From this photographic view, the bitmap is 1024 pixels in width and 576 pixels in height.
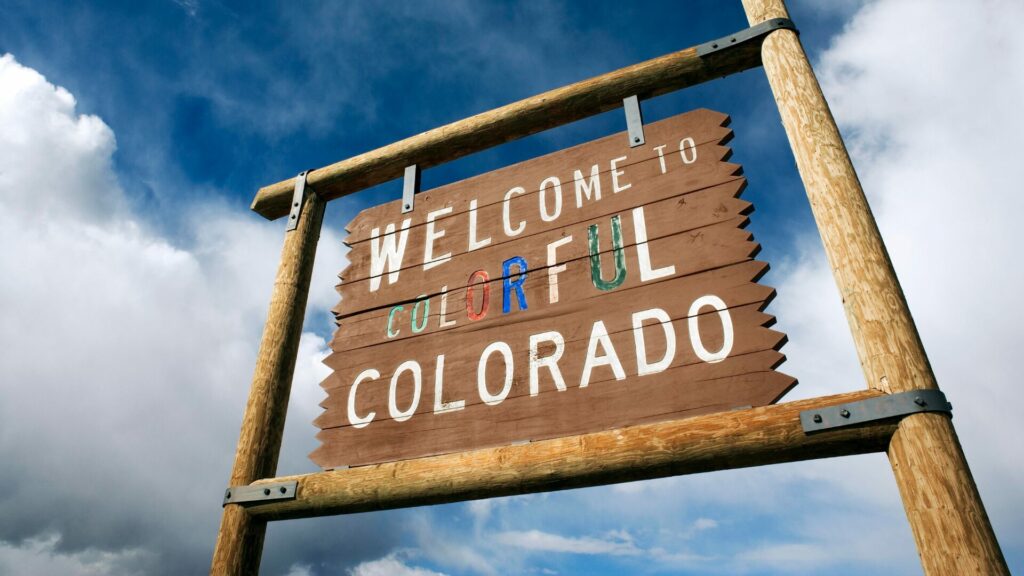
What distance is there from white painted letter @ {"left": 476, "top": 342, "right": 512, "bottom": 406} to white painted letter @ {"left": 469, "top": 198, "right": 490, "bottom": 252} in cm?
61

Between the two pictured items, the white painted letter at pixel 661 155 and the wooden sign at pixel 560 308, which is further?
the white painted letter at pixel 661 155

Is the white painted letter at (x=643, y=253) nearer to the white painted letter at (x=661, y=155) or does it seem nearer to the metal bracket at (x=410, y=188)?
the white painted letter at (x=661, y=155)

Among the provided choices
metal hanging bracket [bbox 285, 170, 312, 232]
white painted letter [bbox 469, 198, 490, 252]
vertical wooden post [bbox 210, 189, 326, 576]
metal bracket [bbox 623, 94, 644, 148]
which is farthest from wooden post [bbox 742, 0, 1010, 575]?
metal hanging bracket [bbox 285, 170, 312, 232]

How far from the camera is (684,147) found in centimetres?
297

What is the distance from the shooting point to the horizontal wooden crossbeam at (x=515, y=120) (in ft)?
10.7

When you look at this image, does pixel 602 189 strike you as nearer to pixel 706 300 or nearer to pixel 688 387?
pixel 706 300

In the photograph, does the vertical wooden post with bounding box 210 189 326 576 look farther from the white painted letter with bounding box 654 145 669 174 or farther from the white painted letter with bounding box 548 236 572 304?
the white painted letter with bounding box 654 145 669 174

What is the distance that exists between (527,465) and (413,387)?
0.80 metres

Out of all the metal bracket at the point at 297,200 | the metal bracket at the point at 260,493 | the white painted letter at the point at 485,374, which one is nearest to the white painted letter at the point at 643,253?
the white painted letter at the point at 485,374

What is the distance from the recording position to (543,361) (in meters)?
2.76

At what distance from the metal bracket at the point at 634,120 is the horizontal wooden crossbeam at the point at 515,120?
0.20 ft

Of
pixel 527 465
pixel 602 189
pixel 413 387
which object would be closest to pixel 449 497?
pixel 527 465

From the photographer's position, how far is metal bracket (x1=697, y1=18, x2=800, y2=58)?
3.06 m

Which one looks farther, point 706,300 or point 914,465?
point 706,300
